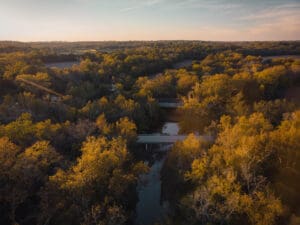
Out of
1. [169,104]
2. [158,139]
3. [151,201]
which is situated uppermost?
[169,104]

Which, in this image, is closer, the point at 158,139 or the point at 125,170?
the point at 125,170

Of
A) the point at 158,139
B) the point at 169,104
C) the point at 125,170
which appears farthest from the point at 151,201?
the point at 169,104

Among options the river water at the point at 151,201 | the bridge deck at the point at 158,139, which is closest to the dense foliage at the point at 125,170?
the river water at the point at 151,201

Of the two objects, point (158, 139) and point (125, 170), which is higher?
point (125, 170)

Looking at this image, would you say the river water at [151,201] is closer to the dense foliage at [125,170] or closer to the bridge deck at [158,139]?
the dense foliage at [125,170]

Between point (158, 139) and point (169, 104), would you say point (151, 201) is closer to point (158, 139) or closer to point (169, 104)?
point (158, 139)

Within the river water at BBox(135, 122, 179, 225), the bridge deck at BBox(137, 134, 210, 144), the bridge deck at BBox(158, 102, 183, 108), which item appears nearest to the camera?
the river water at BBox(135, 122, 179, 225)

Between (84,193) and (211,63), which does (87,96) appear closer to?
(84,193)

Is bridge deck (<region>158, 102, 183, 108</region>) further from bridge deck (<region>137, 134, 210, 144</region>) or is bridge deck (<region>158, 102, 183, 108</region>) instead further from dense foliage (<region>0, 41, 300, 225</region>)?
bridge deck (<region>137, 134, 210, 144</region>)

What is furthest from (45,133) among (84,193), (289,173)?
(289,173)

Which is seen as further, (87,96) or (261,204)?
(87,96)

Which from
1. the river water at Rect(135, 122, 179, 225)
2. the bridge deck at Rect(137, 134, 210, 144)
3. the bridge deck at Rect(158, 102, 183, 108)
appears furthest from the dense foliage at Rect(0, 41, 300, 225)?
the bridge deck at Rect(158, 102, 183, 108)
